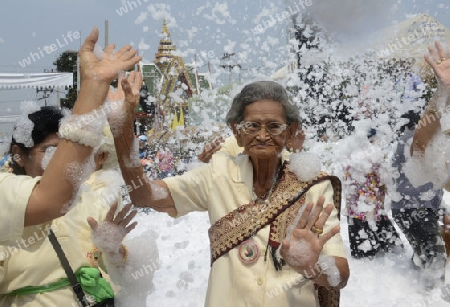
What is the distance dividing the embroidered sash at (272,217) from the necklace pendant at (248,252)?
0.07ft

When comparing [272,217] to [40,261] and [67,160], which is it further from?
[40,261]

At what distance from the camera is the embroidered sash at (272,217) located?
197 cm

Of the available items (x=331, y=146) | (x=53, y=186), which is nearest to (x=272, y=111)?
(x=53, y=186)

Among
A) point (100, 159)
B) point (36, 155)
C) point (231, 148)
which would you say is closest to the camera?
point (36, 155)

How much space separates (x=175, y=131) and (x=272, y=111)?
33.4 ft

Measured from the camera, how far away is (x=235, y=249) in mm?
1982

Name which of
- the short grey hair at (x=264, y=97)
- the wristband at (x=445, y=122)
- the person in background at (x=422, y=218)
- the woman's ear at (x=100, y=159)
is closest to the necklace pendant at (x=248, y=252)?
the short grey hair at (x=264, y=97)

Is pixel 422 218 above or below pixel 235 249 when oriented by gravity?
below

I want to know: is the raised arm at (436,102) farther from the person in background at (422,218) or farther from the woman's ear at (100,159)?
the woman's ear at (100,159)

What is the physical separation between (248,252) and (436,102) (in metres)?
1.24

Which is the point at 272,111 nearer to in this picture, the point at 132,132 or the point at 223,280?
the point at 132,132

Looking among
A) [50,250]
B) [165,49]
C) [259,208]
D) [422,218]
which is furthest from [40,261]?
[165,49]

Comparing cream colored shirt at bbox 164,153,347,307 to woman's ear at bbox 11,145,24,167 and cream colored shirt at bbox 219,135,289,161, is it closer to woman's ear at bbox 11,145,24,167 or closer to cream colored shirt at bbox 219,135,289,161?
woman's ear at bbox 11,145,24,167

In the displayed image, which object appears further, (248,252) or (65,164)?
(248,252)
